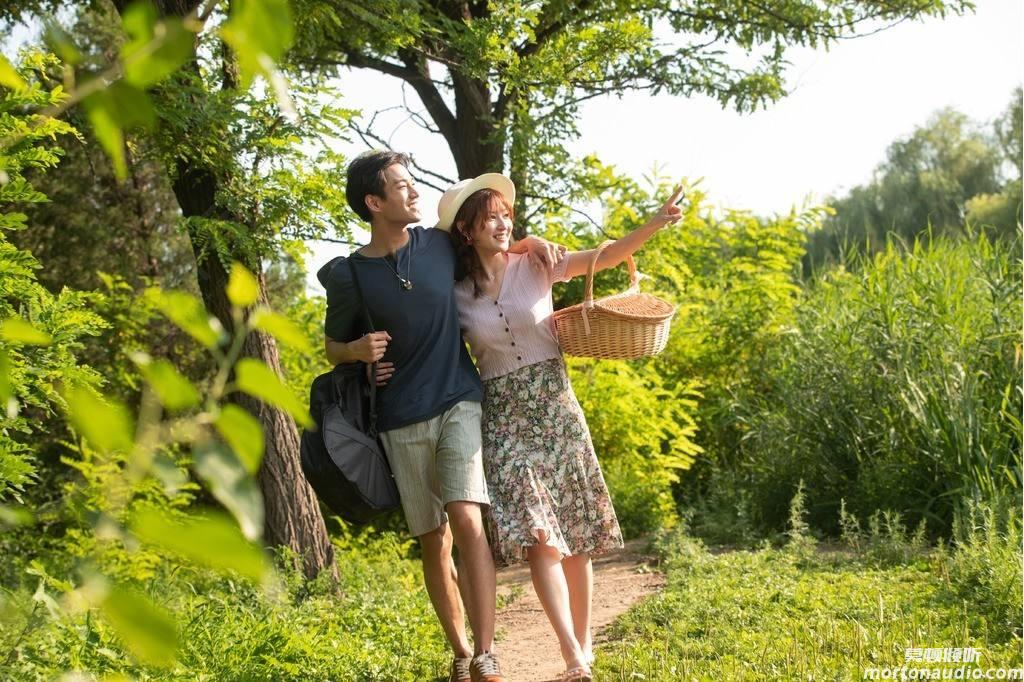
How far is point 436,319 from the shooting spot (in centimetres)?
394

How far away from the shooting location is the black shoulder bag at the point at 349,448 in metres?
3.83

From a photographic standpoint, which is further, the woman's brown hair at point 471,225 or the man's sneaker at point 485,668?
the woman's brown hair at point 471,225

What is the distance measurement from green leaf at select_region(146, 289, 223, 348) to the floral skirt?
322cm

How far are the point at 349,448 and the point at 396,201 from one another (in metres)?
0.88

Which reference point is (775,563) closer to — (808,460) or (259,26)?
(808,460)

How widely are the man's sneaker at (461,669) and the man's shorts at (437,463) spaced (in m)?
0.47

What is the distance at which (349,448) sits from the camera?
3855 mm

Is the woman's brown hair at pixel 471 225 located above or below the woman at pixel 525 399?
above

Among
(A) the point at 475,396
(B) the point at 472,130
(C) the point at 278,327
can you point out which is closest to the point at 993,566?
(A) the point at 475,396

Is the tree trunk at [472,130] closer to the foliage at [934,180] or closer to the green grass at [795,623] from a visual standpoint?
the green grass at [795,623]

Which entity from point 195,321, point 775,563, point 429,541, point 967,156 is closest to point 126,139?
point 429,541

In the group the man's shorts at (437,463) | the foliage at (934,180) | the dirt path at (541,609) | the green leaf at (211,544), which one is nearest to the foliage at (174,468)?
the green leaf at (211,544)

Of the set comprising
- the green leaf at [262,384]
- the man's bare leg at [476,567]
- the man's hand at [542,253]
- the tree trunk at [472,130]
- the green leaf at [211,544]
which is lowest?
the man's bare leg at [476,567]

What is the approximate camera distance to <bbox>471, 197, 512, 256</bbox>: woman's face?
159 inches
